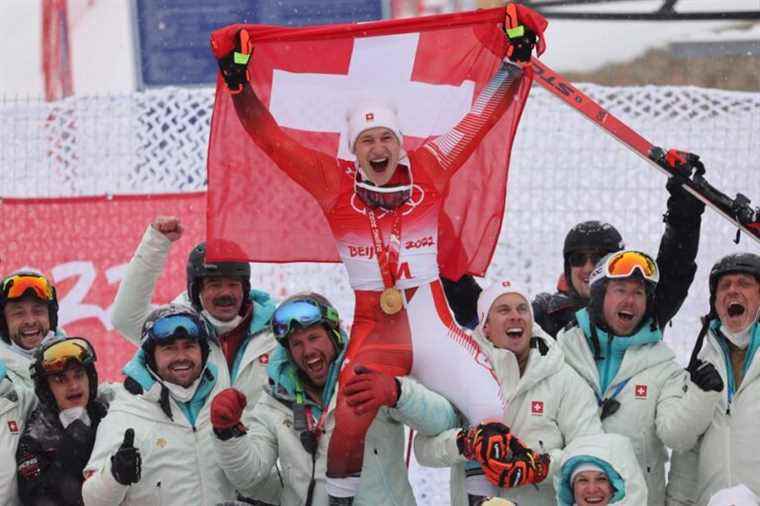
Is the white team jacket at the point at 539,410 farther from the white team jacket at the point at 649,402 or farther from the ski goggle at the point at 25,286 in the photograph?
the ski goggle at the point at 25,286

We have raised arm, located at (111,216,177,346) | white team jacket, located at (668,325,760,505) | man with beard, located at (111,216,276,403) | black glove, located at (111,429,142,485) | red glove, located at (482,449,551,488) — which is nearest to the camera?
red glove, located at (482,449,551,488)

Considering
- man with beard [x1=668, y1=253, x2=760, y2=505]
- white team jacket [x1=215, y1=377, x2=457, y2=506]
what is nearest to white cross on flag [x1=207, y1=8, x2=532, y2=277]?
white team jacket [x1=215, y1=377, x2=457, y2=506]

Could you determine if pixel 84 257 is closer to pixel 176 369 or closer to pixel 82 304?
pixel 82 304

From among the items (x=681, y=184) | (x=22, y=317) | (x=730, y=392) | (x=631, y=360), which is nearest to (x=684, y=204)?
(x=681, y=184)

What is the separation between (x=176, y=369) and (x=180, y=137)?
2.55 metres

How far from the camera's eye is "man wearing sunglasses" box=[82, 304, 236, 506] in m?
5.45

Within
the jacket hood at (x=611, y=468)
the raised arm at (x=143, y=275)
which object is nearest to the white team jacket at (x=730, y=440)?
the jacket hood at (x=611, y=468)

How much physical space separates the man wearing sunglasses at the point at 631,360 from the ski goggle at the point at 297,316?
2.94ft

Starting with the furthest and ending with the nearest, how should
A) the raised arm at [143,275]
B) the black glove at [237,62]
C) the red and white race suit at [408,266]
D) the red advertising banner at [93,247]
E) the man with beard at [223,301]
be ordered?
the red advertising banner at [93,247], the raised arm at [143,275], the man with beard at [223,301], the black glove at [237,62], the red and white race suit at [408,266]

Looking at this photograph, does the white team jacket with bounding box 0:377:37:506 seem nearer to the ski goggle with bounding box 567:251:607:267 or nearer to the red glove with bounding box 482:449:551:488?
the red glove with bounding box 482:449:551:488

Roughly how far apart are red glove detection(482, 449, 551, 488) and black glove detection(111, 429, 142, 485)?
115 centimetres

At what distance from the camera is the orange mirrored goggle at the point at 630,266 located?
5527 millimetres

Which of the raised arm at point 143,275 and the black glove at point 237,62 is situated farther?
the raised arm at point 143,275

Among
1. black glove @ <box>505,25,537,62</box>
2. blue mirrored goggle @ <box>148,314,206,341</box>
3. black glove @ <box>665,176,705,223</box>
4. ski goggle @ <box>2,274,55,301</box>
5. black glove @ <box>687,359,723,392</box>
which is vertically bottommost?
black glove @ <box>687,359,723,392</box>
